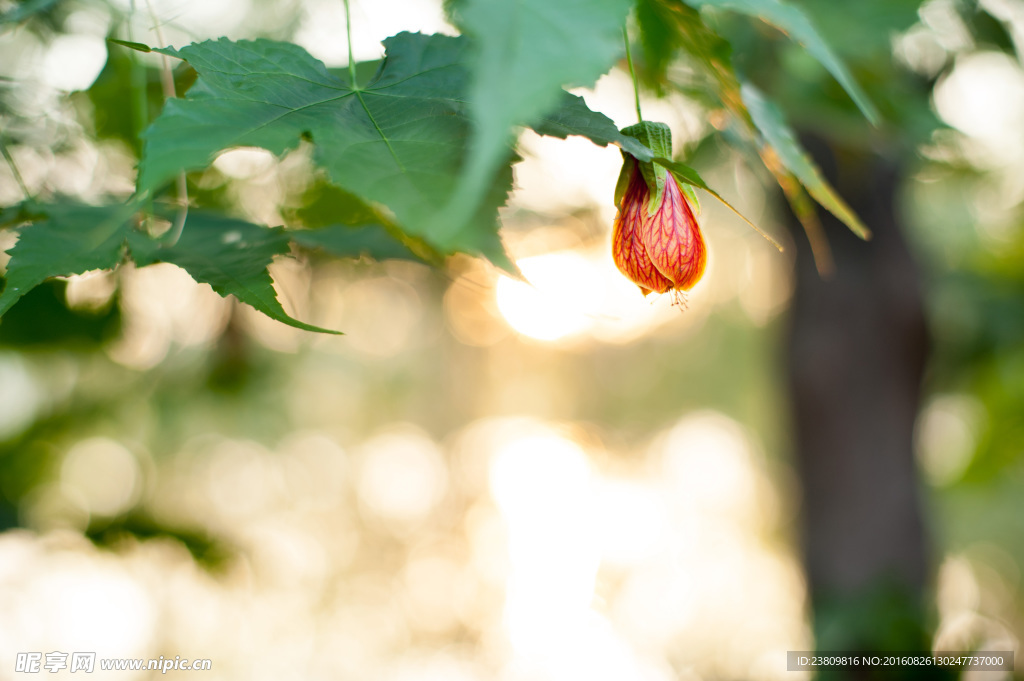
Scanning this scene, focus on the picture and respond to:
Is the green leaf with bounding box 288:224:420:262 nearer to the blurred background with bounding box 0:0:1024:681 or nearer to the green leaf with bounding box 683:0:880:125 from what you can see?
the blurred background with bounding box 0:0:1024:681

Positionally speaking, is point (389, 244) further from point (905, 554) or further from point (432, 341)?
point (432, 341)

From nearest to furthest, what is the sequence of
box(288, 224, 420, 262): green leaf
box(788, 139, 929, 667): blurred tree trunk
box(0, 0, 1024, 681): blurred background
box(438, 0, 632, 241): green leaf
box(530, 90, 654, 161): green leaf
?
box(438, 0, 632, 241): green leaf, box(530, 90, 654, 161): green leaf, box(288, 224, 420, 262): green leaf, box(0, 0, 1024, 681): blurred background, box(788, 139, 929, 667): blurred tree trunk

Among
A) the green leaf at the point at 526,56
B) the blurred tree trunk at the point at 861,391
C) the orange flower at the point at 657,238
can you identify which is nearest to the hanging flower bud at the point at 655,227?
the orange flower at the point at 657,238

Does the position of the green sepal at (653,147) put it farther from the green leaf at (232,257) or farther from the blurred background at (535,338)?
the green leaf at (232,257)

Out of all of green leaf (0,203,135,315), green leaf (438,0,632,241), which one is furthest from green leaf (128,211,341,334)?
green leaf (438,0,632,241)

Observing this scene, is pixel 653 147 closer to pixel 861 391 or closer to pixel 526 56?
pixel 526 56

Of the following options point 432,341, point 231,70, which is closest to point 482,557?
point 432,341

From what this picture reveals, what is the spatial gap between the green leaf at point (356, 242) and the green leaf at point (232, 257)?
0.21 feet

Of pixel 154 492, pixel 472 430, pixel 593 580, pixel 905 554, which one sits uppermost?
pixel 905 554

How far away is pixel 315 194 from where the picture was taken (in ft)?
2.41

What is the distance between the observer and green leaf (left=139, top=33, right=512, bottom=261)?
0.24 m

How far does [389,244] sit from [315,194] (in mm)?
281

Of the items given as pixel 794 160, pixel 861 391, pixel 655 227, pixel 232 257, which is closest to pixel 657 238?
pixel 655 227

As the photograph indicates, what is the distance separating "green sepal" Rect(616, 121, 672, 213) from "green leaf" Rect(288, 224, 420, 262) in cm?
20
